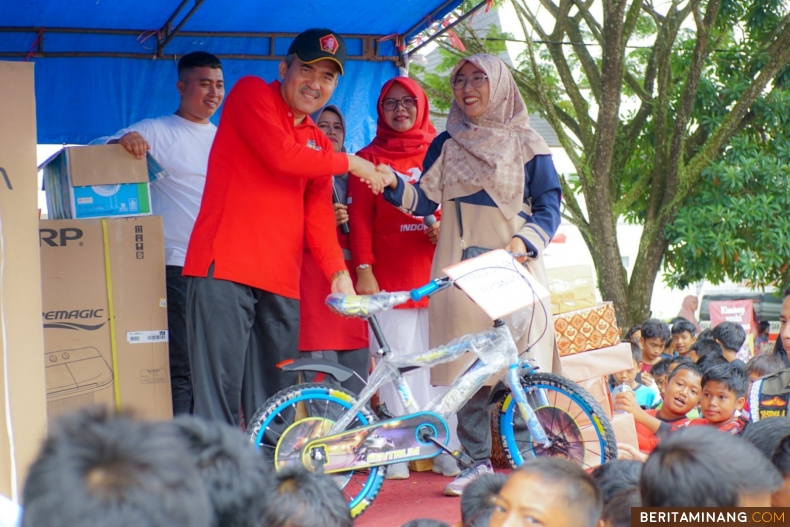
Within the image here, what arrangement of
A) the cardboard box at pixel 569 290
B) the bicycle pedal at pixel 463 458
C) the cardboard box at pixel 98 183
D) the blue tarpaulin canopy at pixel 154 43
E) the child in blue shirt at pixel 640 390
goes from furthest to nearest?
the child in blue shirt at pixel 640 390, the cardboard box at pixel 569 290, the blue tarpaulin canopy at pixel 154 43, the cardboard box at pixel 98 183, the bicycle pedal at pixel 463 458

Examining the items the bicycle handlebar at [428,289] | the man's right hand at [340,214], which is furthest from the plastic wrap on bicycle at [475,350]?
the man's right hand at [340,214]

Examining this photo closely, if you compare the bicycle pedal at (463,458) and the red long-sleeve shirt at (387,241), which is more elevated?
the red long-sleeve shirt at (387,241)

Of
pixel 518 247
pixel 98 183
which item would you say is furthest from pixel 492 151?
pixel 98 183

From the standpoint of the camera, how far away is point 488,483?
2570 mm

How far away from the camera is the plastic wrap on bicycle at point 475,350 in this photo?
11.6 feet

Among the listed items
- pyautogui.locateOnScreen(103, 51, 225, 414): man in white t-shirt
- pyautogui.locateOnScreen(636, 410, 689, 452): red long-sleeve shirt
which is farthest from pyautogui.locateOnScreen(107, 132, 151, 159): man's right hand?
pyautogui.locateOnScreen(636, 410, 689, 452): red long-sleeve shirt

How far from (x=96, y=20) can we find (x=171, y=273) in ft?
5.42

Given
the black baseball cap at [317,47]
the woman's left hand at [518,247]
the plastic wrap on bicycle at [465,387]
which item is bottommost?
the plastic wrap on bicycle at [465,387]

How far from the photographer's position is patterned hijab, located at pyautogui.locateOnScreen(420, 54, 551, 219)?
386 centimetres

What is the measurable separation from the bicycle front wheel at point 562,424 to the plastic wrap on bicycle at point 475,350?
0.48 ft

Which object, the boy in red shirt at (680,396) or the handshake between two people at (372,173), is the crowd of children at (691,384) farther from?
the handshake between two people at (372,173)

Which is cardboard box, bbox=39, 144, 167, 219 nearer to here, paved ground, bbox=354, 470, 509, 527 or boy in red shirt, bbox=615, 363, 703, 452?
paved ground, bbox=354, 470, 509, 527

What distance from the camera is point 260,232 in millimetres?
3662

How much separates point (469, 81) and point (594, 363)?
1736 millimetres
